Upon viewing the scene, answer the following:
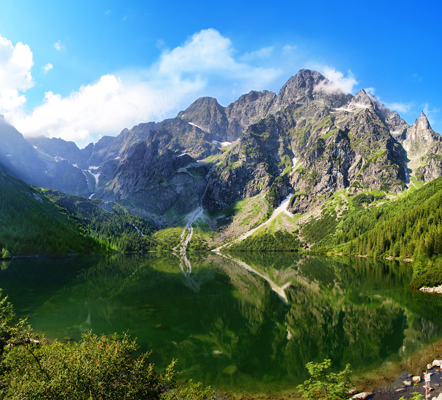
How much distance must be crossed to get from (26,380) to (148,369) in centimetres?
599

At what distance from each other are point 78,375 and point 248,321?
34.7m

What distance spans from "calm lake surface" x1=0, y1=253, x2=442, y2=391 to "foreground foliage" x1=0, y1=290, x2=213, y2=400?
13819 millimetres

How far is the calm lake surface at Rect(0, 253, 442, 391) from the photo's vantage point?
28.6 meters

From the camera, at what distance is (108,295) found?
6072 cm

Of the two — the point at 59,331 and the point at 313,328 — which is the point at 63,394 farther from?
the point at 313,328

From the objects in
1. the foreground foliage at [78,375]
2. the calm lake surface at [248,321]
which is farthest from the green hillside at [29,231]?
the foreground foliage at [78,375]

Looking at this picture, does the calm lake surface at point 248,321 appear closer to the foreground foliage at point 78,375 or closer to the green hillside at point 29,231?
the foreground foliage at point 78,375

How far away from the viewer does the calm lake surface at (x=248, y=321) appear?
93.7 feet

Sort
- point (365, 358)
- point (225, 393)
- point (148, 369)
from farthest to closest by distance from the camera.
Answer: point (365, 358) → point (225, 393) → point (148, 369)

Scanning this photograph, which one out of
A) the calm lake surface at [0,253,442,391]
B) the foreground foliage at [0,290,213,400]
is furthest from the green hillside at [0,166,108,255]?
the foreground foliage at [0,290,213,400]

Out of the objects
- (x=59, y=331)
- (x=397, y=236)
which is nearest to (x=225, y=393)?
(x=59, y=331)

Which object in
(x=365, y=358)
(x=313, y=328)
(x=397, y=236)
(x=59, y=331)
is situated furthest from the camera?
(x=397, y=236)

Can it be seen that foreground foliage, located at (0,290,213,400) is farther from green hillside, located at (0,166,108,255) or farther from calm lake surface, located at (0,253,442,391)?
green hillside, located at (0,166,108,255)

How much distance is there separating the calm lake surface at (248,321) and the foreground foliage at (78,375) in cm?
1382
